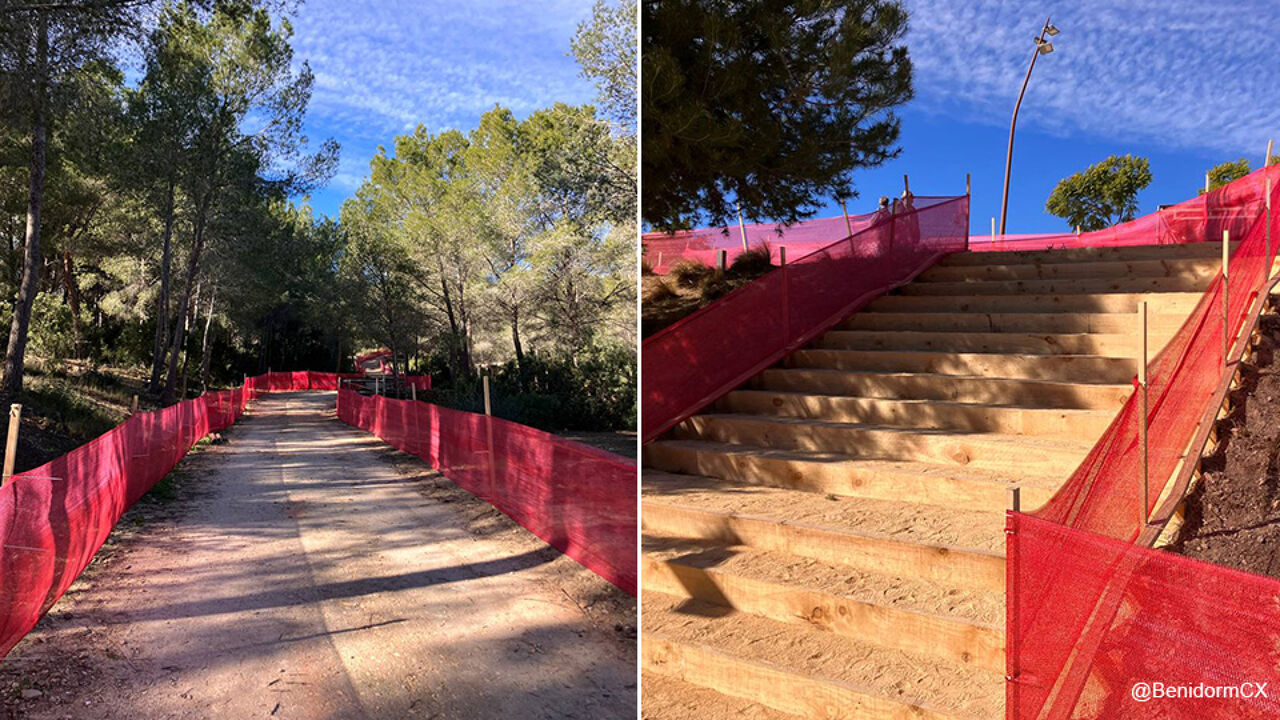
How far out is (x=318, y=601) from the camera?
207 inches

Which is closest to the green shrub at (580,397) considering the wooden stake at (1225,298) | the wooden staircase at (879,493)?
the wooden staircase at (879,493)

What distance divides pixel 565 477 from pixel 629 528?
1.29m

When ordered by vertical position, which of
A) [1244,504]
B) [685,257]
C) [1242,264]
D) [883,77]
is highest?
[883,77]

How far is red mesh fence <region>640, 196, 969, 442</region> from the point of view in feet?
20.7

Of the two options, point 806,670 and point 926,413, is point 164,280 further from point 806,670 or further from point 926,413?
point 806,670

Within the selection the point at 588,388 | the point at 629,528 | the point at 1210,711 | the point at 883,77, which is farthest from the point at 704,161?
the point at 588,388

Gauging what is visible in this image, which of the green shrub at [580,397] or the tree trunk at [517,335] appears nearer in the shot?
the green shrub at [580,397]

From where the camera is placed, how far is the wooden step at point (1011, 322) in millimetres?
6406

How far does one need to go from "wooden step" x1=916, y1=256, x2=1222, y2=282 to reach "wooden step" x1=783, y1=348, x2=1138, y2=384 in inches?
102

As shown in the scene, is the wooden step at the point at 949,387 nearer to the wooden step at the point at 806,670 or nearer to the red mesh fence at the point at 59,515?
the wooden step at the point at 806,670

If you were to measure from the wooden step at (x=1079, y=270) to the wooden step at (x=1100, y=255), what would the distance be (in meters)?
0.12

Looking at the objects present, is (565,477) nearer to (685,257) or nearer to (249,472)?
(685,257)

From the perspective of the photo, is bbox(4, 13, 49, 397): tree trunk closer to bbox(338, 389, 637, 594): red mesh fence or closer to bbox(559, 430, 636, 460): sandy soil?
bbox(338, 389, 637, 594): red mesh fence

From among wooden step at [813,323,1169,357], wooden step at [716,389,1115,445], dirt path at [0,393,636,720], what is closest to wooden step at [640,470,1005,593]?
dirt path at [0,393,636,720]
